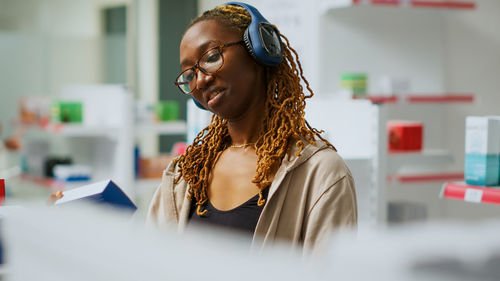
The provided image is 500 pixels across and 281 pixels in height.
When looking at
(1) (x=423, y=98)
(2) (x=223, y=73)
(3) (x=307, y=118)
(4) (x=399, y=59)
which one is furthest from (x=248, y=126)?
(4) (x=399, y=59)

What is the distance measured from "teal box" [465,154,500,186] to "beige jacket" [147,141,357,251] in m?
1.09

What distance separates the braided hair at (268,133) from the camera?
4.64 feet

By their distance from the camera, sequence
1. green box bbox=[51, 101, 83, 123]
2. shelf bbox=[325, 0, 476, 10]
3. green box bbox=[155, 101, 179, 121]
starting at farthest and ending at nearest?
green box bbox=[155, 101, 179, 121]
green box bbox=[51, 101, 83, 123]
shelf bbox=[325, 0, 476, 10]

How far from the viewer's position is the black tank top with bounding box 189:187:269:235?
4.52ft

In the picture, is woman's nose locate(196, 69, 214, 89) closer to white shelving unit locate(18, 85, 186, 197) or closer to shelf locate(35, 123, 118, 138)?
white shelving unit locate(18, 85, 186, 197)

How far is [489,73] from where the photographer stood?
4.49 m

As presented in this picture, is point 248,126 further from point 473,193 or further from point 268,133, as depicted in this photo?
point 473,193

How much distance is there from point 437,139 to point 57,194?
3.85m

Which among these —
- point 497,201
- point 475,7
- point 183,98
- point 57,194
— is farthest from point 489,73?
point 57,194

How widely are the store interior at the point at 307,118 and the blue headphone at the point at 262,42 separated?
0.43 metres

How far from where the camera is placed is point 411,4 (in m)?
4.00

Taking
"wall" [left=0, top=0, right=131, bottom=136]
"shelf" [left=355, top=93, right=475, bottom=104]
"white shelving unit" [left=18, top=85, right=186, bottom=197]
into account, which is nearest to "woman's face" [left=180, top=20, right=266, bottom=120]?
"shelf" [left=355, top=93, right=475, bottom=104]

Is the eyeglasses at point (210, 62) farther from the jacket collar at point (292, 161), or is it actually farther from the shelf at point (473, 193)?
the shelf at point (473, 193)

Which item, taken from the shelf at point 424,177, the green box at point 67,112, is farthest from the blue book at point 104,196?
the green box at point 67,112
